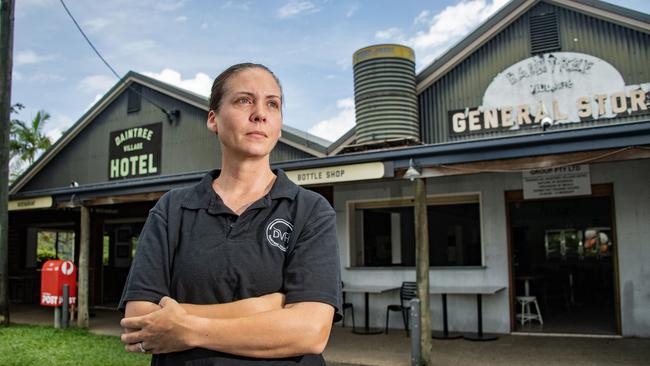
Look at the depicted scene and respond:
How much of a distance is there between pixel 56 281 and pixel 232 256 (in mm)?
10810

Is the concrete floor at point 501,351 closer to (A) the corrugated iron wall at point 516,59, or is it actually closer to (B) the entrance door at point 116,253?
(A) the corrugated iron wall at point 516,59

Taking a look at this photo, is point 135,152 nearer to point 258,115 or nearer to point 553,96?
point 553,96

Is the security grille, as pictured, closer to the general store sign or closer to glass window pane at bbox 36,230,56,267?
the general store sign

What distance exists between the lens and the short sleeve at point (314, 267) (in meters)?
1.52

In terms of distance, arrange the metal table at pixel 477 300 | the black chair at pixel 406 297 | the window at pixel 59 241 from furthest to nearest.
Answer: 1. the window at pixel 59 241
2. the black chair at pixel 406 297
3. the metal table at pixel 477 300

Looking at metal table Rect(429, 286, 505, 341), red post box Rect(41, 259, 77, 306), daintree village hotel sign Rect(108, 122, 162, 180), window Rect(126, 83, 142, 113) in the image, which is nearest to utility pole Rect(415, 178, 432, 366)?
metal table Rect(429, 286, 505, 341)

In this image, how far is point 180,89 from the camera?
14.1 meters

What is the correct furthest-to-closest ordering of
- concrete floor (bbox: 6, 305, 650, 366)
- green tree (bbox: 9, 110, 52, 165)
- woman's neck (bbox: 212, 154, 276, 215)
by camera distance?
green tree (bbox: 9, 110, 52, 165) → concrete floor (bbox: 6, 305, 650, 366) → woman's neck (bbox: 212, 154, 276, 215)

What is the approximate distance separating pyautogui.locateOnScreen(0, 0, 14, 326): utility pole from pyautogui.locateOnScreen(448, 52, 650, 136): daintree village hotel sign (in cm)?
865

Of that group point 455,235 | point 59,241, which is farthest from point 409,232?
point 59,241

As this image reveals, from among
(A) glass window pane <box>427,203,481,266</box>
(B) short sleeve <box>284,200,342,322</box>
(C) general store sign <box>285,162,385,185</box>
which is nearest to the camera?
(B) short sleeve <box>284,200,342,322</box>

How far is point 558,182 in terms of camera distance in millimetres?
9500

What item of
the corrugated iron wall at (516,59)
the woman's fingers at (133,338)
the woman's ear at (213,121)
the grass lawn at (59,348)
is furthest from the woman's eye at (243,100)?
the corrugated iron wall at (516,59)

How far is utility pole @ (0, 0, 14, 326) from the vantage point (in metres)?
10.9
